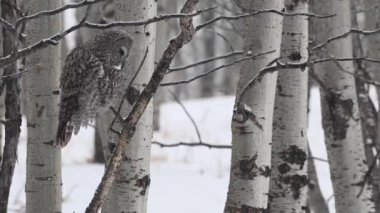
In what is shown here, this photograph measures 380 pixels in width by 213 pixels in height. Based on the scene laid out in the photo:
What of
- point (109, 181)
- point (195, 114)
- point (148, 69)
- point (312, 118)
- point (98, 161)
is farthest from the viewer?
point (195, 114)

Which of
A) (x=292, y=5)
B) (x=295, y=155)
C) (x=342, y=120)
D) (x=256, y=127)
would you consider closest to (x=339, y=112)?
(x=342, y=120)

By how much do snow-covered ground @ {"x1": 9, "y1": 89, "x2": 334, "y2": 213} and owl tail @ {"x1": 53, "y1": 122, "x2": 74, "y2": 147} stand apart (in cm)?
345

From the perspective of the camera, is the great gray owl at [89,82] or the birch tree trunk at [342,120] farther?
the birch tree trunk at [342,120]

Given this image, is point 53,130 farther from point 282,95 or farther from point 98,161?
point 98,161

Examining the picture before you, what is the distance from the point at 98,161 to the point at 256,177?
7.01 m

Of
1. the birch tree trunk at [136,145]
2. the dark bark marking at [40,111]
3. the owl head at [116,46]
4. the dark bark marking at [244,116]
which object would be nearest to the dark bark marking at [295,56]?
the dark bark marking at [244,116]

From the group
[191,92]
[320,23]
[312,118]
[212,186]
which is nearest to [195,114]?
[312,118]

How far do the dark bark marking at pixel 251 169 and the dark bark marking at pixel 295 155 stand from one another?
0.42 m

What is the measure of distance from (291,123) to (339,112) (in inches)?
30.8

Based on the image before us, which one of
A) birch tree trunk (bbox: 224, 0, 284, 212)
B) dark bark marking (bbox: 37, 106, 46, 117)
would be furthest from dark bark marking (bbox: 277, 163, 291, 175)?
dark bark marking (bbox: 37, 106, 46, 117)

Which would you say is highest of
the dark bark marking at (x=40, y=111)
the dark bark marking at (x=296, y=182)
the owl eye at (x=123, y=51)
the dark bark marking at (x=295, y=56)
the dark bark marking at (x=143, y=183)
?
the dark bark marking at (x=295, y=56)

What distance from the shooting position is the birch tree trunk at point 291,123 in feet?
9.86

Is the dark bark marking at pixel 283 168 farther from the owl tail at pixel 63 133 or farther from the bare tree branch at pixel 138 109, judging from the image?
the bare tree branch at pixel 138 109

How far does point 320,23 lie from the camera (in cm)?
383
